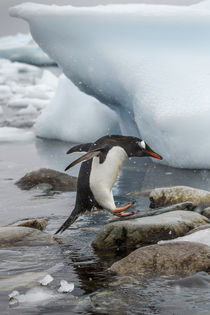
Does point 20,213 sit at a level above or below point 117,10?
below

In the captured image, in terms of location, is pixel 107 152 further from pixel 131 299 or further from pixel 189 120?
pixel 189 120

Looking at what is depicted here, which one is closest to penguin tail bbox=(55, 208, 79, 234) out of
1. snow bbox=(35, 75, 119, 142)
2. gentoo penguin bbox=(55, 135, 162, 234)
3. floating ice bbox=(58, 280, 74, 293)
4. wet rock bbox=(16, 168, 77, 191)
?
gentoo penguin bbox=(55, 135, 162, 234)

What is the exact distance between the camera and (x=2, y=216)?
5.70m

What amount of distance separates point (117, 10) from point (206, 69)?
1563 mm

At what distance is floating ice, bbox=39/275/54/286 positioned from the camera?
3634 mm

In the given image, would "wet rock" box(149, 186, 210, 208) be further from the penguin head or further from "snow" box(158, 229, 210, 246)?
"snow" box(158, 229, 210, 246)

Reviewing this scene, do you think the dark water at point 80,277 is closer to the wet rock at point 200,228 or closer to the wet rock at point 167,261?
the wet rock at point 167,261

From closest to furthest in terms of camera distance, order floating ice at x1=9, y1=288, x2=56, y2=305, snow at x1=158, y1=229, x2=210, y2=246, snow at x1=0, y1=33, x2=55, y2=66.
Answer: floating ice at x1=9, y1=288, x2=56, y2=305
snow at x1=158, y1=229, x2=210, y2=246
snow at x1=0, y1=33, x2=55, y2=66

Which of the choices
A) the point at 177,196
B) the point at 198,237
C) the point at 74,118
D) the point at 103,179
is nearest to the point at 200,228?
the point at 198,237

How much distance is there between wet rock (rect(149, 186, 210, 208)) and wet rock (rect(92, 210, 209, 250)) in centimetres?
99

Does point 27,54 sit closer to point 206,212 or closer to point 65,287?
point 206,212

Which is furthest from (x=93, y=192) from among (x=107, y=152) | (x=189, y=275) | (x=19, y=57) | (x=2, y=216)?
(x=19, y=57)

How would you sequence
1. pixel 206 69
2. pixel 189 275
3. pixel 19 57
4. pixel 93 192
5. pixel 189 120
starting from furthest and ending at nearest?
pixel 19 57 < pixel 206 69 < pixel 189 120 < pixel 93 192 < pixel 189 275

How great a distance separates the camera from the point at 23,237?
4.64 metres
